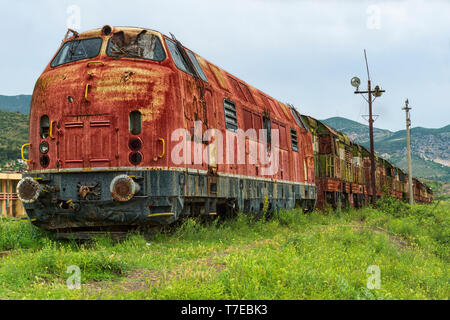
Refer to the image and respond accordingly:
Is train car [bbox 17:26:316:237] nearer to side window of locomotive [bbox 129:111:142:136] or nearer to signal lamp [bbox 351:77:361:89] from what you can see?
side window of locomotive [bbox 129:111:142:136]

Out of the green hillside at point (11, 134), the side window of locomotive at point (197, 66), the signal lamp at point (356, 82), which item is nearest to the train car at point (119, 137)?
the side window of locomotive at point (197, 66)

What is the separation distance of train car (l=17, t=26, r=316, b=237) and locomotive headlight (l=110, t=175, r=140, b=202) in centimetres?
2

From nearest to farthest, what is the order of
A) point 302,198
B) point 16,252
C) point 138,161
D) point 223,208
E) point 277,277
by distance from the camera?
point 277,277, point 16,252, point 138,161, point 223,208, point 302,198

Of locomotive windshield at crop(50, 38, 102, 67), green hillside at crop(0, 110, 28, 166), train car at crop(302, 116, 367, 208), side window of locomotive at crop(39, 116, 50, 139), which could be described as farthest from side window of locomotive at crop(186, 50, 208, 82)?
green hillside at crop(0, 110, 28, 166)

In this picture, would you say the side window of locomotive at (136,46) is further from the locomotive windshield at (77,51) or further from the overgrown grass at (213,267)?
the overgrown grass at (213,267)

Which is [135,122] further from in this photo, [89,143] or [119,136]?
[89,143]

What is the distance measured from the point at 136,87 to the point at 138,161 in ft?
4.33

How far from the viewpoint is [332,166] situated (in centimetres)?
1973

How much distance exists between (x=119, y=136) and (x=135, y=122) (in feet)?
1.23
